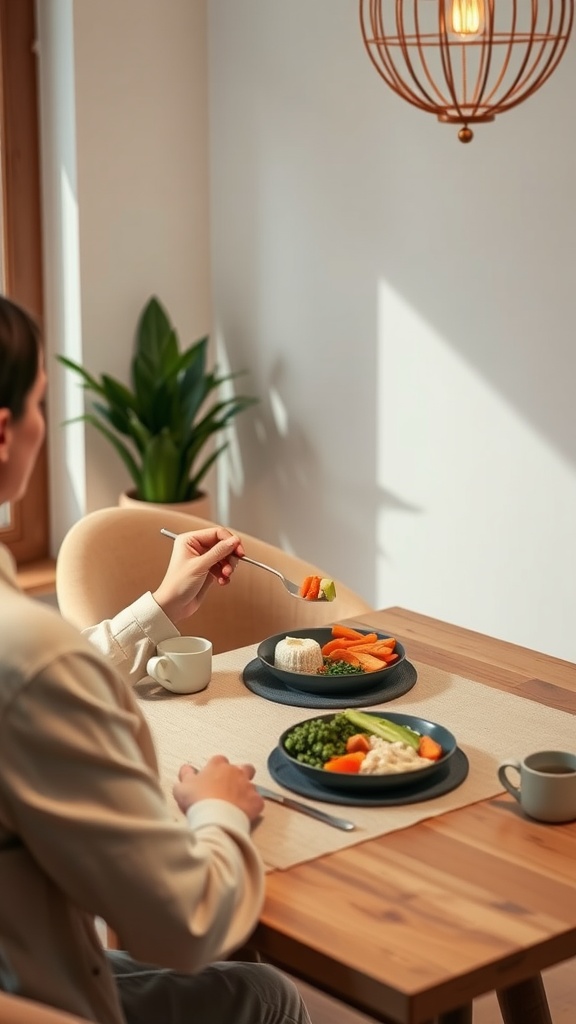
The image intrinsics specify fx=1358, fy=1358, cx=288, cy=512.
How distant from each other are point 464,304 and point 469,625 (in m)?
0.86

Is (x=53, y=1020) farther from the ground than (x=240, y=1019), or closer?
farther from the ground

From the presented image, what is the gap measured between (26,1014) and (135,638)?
0.91 m

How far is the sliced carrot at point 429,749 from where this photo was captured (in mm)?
1602

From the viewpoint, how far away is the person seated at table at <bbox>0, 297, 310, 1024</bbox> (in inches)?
43.9

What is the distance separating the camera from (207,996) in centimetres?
153

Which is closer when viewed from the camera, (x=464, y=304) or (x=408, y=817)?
(x=408, y=817)

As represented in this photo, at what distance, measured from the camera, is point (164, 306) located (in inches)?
167

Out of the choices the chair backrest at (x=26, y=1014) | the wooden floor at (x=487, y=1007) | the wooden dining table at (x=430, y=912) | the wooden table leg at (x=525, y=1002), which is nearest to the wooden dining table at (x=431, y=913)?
the wooden dining table at (x=430, y=912)

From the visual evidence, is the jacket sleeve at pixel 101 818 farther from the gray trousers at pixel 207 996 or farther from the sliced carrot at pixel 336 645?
the sliced carrot at pixel 336 645

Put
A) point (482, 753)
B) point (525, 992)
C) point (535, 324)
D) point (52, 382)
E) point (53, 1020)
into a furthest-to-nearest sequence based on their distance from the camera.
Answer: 1. point (52, 382)
2. point (535, 324)
3. point (525, 992)
4. point (482, 753)
5. point (53, 1020)

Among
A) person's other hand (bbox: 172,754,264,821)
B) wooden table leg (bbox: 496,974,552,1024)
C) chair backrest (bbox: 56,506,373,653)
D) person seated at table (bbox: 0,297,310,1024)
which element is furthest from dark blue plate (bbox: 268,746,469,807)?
chair backrest (bbox: 56,506,373,653)

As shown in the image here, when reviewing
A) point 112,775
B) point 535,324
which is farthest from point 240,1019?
point 535,324

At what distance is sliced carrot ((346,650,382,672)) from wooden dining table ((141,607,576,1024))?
388 millimetres

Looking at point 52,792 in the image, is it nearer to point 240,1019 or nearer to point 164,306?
point 240,1019
